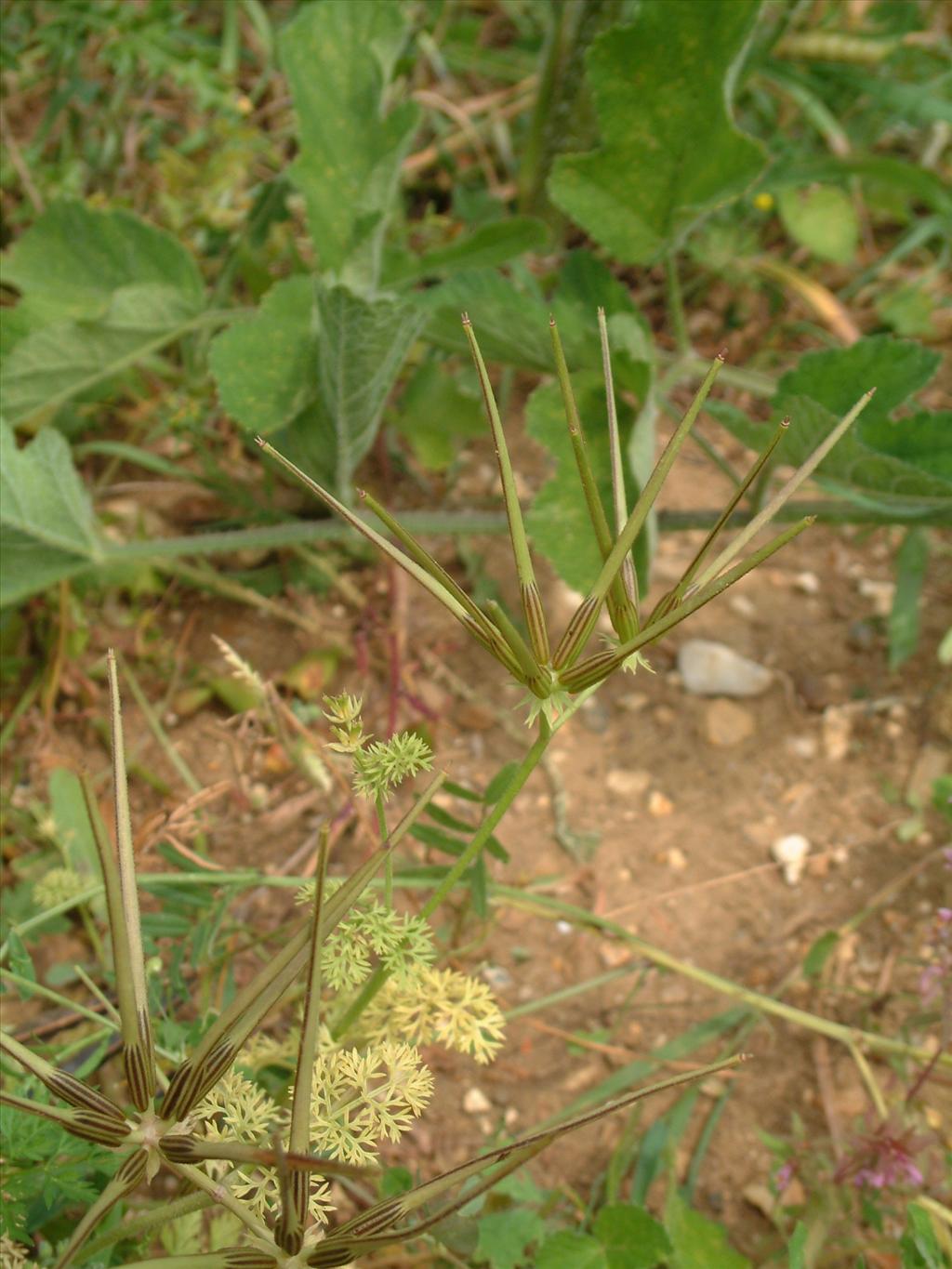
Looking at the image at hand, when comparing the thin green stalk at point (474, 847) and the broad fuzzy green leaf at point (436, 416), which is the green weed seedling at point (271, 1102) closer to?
the thin green stalk at point (474, 847)

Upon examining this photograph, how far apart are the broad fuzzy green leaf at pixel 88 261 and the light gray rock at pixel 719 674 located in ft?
3.58

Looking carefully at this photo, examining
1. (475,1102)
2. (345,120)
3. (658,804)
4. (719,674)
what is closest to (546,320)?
(345,120)

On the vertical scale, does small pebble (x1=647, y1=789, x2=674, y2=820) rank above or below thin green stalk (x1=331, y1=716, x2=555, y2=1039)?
below

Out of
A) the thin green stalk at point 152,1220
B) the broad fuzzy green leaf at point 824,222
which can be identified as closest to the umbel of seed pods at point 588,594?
the thin green stalk at point 152,1220

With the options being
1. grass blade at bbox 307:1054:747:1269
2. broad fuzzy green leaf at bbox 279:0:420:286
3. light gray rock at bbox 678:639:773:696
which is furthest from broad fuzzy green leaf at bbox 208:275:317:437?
grass blade at bbox 307:1054:747:1269

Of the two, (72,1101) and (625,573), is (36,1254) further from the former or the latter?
(625,573)

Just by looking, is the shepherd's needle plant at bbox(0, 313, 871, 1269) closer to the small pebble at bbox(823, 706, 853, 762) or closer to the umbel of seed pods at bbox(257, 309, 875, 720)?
the umbel of seed pods at bbox(257, 309, 875, 720)

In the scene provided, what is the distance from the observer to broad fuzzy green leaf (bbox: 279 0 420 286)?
71.4 inches

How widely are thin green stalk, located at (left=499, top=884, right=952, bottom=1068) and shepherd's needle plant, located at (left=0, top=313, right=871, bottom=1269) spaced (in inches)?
25.0

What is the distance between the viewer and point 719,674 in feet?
6.89

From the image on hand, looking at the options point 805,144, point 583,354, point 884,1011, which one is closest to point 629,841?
point 884,1011

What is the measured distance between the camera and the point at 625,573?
2.94 feet

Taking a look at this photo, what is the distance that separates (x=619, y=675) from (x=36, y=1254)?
1.35 meters

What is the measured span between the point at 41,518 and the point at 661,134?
44.5 inches
